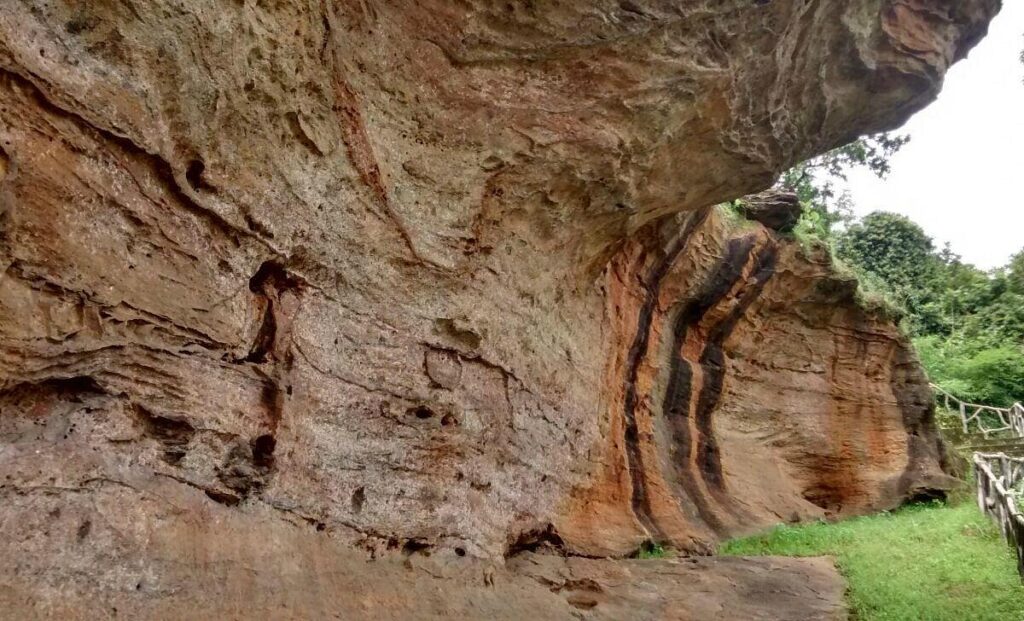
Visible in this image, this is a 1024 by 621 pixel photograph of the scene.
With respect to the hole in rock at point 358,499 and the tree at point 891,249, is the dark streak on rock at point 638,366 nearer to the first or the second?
the hole in rock at point 358,499

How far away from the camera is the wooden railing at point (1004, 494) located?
8.52 metres

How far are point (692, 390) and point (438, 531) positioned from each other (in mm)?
7397

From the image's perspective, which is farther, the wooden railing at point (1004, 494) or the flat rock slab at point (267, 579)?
→ the wooden railing at point (1004, 494)

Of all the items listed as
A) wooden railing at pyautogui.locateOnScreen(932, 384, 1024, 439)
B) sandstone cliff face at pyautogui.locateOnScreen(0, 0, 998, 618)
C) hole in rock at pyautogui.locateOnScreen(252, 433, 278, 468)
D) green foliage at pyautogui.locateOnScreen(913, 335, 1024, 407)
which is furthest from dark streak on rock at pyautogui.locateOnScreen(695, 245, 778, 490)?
green foliage at pyautogui.locateOnScreen(913, 335, 1024, 407)

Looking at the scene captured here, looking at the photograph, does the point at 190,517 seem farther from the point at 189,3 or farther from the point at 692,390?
the point at 692,390

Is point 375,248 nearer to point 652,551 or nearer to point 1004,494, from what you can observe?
point 652,551

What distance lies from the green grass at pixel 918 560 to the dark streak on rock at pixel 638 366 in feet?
4.73

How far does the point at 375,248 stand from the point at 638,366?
6252 millimetres

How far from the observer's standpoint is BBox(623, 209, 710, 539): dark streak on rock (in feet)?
32.5

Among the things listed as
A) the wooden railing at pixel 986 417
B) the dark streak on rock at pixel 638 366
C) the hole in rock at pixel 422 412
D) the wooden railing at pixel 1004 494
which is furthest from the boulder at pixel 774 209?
the wooden railing at pixel 986 417

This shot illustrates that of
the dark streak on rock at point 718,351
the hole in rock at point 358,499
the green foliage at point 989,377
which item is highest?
the green foliage at point 989,377

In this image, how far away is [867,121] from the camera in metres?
9.63

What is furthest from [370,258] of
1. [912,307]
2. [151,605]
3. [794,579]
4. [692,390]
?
[912,307]

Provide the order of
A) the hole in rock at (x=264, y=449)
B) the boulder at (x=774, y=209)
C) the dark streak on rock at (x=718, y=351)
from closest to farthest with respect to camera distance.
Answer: the hole in rock at (x=264, y=449) < the dark streak on rock at (x=718, y=351) < the boulder at (x=774, y=209)
